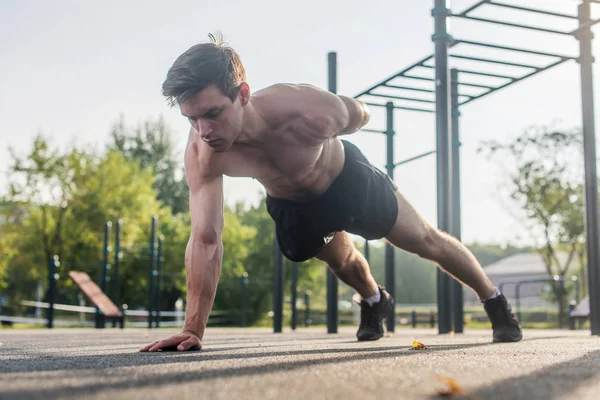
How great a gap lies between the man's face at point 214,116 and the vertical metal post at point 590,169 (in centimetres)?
286

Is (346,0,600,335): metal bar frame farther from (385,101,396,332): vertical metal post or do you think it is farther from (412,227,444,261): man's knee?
(412,227,444,261): man's knee

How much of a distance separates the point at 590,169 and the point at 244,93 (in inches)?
113

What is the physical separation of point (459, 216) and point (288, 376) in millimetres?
3821

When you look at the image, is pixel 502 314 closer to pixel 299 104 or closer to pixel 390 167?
pixel 299 104

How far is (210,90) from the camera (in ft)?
7.18

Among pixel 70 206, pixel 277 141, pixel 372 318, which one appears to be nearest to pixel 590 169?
pixel 372 318

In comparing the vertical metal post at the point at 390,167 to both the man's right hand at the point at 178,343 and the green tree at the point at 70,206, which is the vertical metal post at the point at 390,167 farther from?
the green tree at the point at 70,206

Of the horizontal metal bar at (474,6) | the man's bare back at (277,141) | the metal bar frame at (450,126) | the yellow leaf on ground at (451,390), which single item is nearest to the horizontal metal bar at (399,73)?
the metal bar frame at (450,126)

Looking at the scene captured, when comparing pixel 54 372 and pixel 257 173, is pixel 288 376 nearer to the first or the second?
pixel 54 372

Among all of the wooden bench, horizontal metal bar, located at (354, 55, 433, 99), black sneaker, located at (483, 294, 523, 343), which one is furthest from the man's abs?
the wooden bench

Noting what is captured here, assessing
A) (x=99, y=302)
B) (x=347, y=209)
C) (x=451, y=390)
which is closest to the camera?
(x=451, y=390)

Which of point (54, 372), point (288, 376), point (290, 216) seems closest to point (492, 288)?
point (290, 216)

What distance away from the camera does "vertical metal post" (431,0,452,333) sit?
14.3ft

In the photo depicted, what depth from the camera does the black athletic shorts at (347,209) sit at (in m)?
2.73
